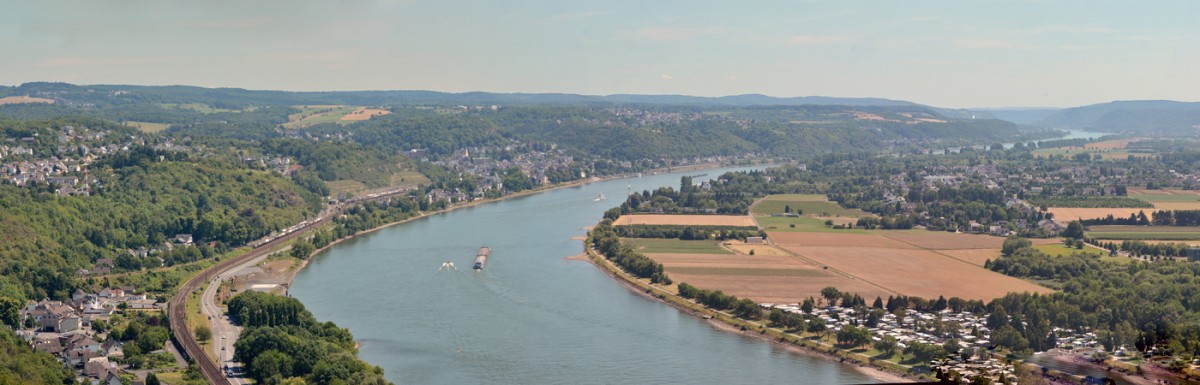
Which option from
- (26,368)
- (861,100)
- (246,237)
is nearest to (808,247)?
(246,237)

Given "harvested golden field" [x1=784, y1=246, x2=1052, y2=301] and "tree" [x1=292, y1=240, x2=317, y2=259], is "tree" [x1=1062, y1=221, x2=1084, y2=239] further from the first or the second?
"tree" [x1=292, y1=240, x2=317, y2=259]

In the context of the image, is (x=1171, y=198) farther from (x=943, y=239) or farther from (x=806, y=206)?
(x=943, y=239)

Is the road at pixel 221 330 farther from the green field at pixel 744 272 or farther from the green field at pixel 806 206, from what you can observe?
the green field at pixel 806 206

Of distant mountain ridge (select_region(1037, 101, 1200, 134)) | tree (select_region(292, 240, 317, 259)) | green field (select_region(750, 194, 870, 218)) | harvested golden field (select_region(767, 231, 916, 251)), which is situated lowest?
tree (select_region(292, 240, 317, 259))

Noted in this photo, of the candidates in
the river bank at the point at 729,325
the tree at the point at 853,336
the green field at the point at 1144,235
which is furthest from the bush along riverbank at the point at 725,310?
the green field at the point at 1144,235

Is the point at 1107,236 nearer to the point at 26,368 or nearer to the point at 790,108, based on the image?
the point at 26,368

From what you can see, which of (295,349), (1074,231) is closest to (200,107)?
(1074,231)

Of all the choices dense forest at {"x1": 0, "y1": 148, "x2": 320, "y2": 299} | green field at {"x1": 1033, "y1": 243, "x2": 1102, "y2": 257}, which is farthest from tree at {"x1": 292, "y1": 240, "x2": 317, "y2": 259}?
green field at {"x1": 1033, "y1": 243, "x2": 1102, "y2": 257}
